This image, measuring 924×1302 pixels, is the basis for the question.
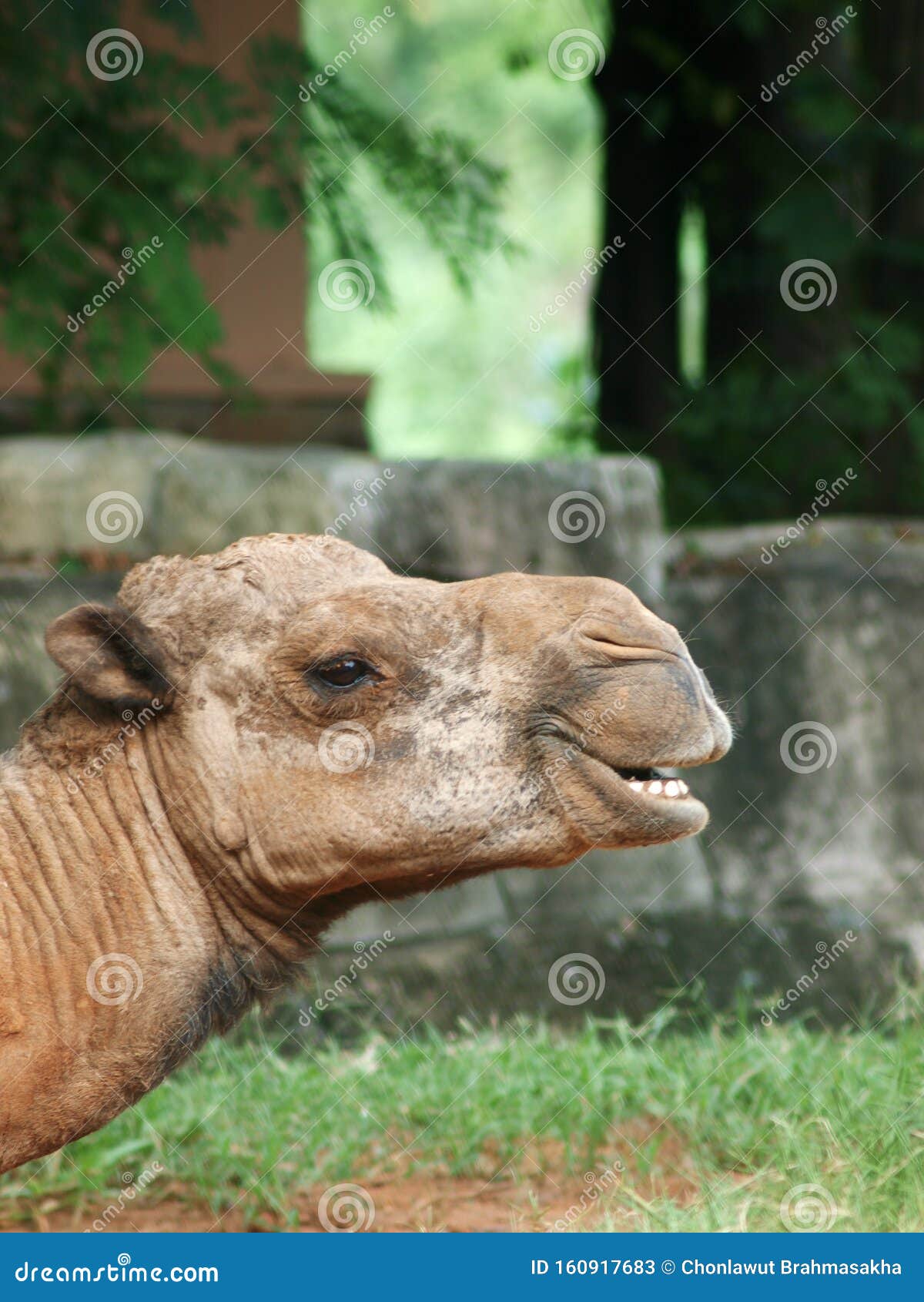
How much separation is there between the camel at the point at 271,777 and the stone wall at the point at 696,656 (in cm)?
296

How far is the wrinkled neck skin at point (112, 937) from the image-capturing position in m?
3.46

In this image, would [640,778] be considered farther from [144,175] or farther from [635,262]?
[635,262]

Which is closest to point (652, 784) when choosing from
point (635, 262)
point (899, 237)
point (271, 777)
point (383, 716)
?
point (383, 716)

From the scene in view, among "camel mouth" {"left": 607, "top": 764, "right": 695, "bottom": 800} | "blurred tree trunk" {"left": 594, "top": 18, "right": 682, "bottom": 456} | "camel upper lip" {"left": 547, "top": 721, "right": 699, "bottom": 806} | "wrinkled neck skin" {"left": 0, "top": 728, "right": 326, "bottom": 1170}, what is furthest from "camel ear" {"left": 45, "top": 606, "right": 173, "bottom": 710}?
"blurred tree trunk" {"left": 594, "top": 18, "right": 682, "bottom": 456}

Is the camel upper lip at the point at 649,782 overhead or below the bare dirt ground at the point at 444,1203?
overhead

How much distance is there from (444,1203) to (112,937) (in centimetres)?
206

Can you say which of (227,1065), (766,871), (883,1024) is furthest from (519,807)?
(766,871)

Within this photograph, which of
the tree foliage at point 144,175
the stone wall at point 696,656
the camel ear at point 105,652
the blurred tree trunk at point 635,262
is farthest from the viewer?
the blurred tree trunk at point 635,262

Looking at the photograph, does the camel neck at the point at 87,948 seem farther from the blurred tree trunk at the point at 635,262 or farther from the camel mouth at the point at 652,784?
the blurred tree trunk at the point at 635,262

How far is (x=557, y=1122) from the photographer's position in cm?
552

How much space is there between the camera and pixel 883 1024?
260 inches

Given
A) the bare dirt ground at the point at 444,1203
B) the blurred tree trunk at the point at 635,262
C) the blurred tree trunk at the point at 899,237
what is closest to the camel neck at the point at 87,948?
the bare dirt ground at the point at 444,1203

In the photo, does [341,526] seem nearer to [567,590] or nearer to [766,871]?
[766,871]

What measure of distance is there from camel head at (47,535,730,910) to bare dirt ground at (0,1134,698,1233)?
1664 mm
